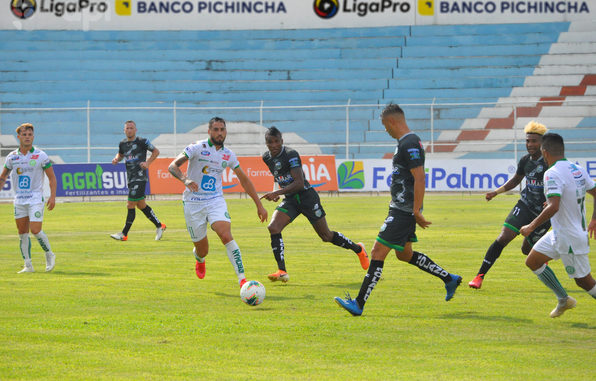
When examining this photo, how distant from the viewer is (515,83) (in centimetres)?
3900

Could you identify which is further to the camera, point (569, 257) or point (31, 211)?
point (31, 211)

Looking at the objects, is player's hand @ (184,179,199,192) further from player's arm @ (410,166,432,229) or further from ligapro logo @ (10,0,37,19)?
ligapro logo @ (10,0,37,19)

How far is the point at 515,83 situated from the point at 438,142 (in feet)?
16.9

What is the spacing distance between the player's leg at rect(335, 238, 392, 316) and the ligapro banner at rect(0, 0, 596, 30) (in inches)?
1356

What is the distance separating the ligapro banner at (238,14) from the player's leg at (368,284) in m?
34.4

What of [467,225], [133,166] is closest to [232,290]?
[133,166]

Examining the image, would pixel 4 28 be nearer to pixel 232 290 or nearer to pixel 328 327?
pixel 232 290

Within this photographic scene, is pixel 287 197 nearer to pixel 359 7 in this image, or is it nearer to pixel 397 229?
pixel 397 229

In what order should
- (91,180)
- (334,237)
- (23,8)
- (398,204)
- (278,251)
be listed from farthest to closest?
(23,8) → (91,180) → (334,237) → (278,251) → (398,204)

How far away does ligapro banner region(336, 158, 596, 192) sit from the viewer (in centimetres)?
3145

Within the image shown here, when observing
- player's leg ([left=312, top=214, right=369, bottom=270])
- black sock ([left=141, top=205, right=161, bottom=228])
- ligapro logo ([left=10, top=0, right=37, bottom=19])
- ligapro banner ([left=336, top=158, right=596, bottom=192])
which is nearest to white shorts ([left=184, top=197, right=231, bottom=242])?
player's leg ([left=312, top=214, right=369, bottom=270])

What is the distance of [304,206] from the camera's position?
12.7 m

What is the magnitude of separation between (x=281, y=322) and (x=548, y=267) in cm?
284

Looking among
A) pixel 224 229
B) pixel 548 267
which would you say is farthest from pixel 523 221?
pixel 224 229
